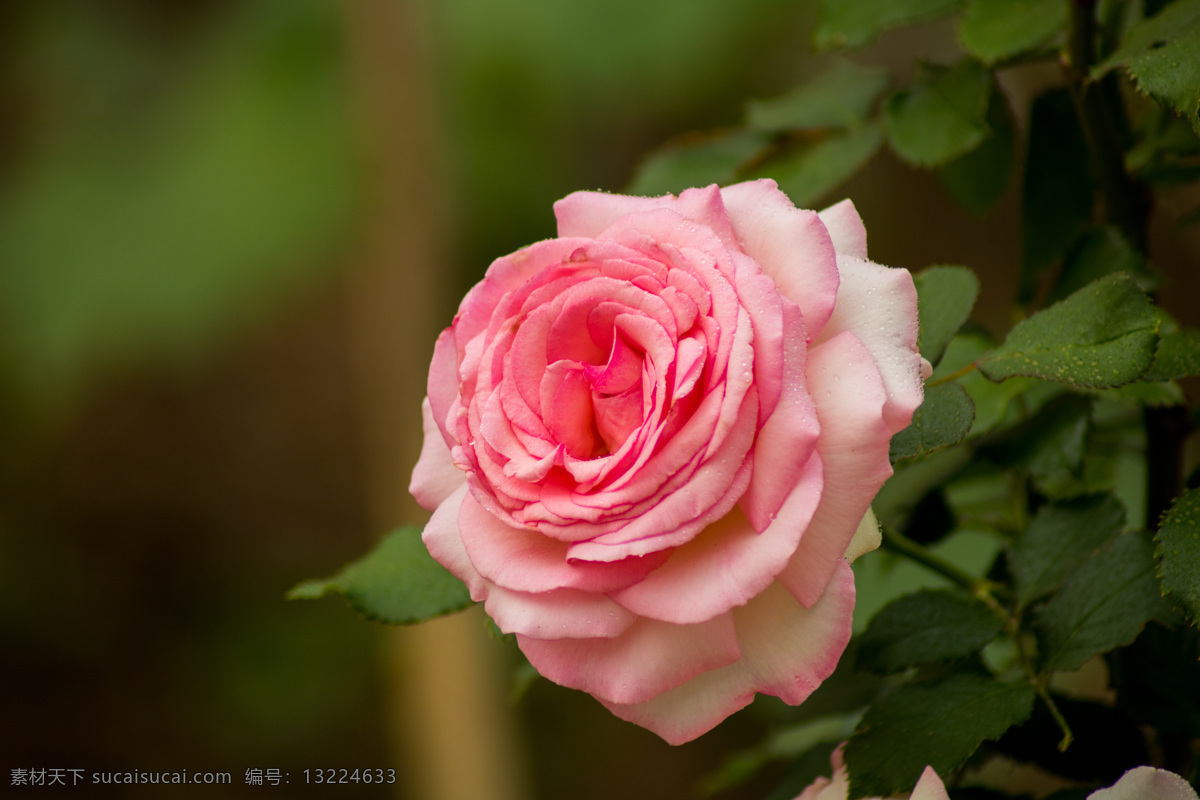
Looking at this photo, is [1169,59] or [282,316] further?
[282,316]

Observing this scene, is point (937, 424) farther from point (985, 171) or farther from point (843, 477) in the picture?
point (985, 171)

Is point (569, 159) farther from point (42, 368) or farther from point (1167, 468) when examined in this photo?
point (1167, 468)

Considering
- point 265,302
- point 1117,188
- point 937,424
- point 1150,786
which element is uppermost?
point 265,302

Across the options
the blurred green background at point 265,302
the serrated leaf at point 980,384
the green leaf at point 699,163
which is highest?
the blurred green background at point 265,302

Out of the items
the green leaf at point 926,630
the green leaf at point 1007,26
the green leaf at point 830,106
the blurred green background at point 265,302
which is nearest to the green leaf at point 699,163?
the green leaf at point 830,106

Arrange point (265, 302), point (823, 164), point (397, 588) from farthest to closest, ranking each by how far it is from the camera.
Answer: point (265, 302) → point (823, 164) → point (397, 588)

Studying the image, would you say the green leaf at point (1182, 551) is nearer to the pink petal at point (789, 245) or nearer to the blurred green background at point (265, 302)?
the pink petal at point (789, 245)

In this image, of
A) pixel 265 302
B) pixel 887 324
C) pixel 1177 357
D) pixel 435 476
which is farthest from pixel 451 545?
pixel 265 302

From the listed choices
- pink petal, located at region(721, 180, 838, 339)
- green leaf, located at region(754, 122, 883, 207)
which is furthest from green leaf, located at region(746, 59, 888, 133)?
pink petal, located at region(721, 180, 838, 339)
